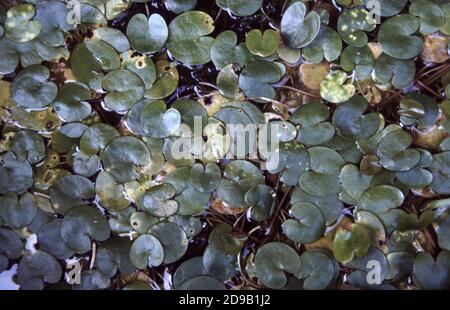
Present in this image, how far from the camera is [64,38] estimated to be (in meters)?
1.25

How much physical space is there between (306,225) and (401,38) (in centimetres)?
53

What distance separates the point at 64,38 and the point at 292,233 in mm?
762

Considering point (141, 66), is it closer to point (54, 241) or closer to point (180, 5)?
point (180, 5)

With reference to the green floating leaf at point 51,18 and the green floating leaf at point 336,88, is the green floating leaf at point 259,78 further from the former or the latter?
the green floating leaf at point 51,18

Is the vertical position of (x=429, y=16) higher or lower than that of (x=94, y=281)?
higher

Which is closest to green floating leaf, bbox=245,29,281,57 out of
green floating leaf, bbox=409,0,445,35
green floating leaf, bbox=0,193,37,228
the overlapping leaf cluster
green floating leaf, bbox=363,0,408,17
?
the overlapping leaf cluster

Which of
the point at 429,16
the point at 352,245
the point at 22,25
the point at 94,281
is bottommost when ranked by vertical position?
the point at 94,281

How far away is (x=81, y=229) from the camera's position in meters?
1.21

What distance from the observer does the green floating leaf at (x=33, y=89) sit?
48.6 inches

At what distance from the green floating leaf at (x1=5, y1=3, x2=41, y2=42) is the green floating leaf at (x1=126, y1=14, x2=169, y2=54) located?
0.78 feet

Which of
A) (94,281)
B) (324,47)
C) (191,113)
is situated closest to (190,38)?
(191,113)

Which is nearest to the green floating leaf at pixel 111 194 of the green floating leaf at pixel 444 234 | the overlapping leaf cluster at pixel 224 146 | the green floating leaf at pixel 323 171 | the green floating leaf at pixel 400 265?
the overlapping leaf cluster at pixel 224 146

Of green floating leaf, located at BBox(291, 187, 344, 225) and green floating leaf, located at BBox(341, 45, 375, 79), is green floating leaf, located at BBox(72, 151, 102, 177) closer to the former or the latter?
green floating leaf, located at BBox(291, 187, 344, 225)

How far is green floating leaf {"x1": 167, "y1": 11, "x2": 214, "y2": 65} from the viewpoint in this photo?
1.24m
